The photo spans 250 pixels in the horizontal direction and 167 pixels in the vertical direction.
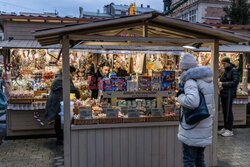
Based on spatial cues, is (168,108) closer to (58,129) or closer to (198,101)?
(198,101)

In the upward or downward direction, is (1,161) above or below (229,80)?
below

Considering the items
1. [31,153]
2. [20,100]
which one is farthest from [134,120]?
[20,100]

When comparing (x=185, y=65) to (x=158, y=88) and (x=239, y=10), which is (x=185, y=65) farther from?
(x=239, y=10)

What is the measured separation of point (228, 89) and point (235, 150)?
170 centimetres

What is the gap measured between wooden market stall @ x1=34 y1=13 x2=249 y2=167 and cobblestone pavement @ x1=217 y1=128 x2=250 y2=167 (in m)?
0.72

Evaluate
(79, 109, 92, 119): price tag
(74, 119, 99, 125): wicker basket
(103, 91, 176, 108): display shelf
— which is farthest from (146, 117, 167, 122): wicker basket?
(79, 109, 92, 119): price tag

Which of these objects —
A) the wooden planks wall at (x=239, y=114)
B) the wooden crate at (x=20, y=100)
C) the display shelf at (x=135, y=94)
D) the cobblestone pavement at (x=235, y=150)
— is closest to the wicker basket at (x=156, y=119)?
the display shelf at (x=135, y=94)

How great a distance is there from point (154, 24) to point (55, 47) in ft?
12.1

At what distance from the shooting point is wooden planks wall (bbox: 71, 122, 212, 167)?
410 centimetres

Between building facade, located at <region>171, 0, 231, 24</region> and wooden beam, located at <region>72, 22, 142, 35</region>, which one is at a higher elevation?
building facade, located at <region>171, 0, 231, 24</region>

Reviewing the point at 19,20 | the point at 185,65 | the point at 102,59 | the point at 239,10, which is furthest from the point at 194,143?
the point at 239,10

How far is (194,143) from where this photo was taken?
310 centimetres

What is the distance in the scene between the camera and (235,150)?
18.3 feet

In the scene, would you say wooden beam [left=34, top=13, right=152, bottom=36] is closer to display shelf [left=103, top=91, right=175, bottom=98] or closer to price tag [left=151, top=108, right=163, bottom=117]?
display shelf [left=103, top=91, right=175, bottom=98]
